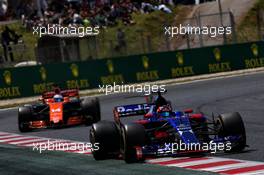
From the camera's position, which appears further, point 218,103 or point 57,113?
point 218,103

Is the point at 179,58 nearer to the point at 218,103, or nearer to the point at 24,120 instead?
the point at 218,103

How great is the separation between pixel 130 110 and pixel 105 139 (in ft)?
3.66

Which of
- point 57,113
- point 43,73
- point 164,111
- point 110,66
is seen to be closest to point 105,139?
point 164,111

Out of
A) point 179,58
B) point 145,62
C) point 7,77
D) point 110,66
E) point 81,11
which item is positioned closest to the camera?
point 7,77

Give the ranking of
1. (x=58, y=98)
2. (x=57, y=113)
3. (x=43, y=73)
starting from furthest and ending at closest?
1. (x=43, y=73)
2. (x=58, y=98)
3. (x=57, y=113)

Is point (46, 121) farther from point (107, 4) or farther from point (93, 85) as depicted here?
point (107, 4)

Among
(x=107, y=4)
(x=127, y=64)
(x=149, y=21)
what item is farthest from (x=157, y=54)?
(x=149, y=21)

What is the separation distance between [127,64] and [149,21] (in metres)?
7.21

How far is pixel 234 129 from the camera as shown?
10.5 metres

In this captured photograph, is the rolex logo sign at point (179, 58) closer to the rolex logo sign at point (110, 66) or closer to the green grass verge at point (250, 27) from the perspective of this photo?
the rolex logo sign at point (110, 66)

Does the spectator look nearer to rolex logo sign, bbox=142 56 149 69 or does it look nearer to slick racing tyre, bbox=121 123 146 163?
rolex logo sign, bbox=142 56 149 69

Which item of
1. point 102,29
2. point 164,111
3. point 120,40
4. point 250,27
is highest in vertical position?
point 102,29

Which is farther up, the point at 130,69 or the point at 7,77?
the point at 7,77

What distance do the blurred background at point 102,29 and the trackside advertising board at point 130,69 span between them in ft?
3.24
